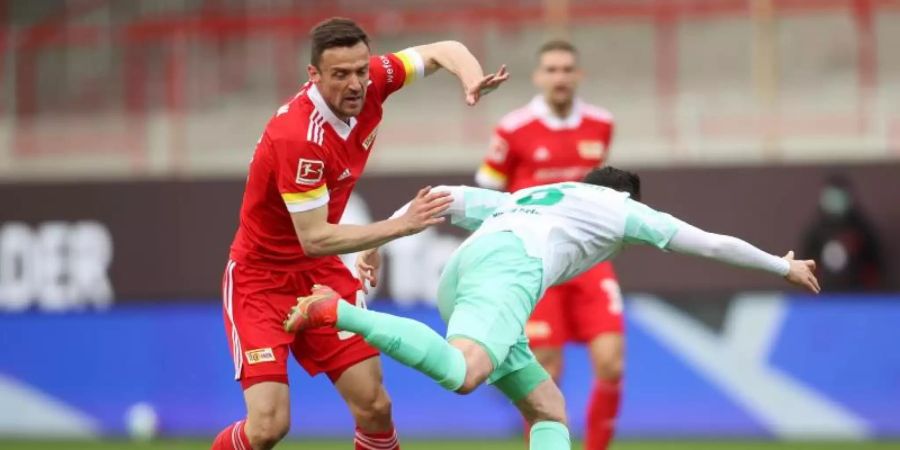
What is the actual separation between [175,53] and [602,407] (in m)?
7.12

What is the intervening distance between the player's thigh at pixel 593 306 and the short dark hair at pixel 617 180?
2.08 meters

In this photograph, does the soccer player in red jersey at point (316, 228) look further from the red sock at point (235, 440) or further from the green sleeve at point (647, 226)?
the green sleeve at point (647, 226)

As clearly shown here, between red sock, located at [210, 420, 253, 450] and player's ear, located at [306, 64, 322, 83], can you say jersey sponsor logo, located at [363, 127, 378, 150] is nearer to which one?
player's ear, located at [306, 64, 322, 83]

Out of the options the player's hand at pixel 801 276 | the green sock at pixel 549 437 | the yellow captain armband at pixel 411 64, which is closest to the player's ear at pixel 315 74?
the yellow captain armband at pixel 411 64

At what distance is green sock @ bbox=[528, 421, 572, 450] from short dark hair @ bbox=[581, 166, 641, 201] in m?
1.17

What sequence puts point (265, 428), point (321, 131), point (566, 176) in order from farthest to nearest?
point (566, 176)
point (265, 428)
point (321, 131)

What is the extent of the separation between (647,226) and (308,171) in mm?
1496

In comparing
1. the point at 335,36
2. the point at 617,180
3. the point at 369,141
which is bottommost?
the point at 617,180

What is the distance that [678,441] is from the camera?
12.4 metres

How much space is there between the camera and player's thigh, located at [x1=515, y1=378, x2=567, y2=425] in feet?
24.3

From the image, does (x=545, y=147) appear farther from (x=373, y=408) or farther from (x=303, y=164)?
(x=303, y=164)

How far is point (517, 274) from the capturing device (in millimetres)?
7383

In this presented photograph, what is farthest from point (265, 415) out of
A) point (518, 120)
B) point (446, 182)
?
point (446, 182)

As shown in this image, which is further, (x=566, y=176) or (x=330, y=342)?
(x=566, y=176)
